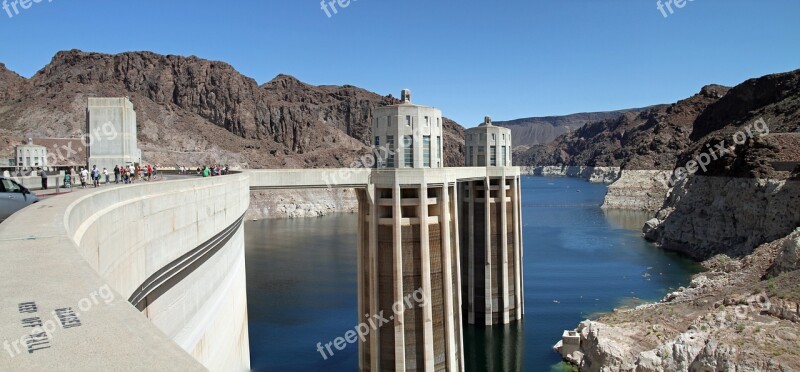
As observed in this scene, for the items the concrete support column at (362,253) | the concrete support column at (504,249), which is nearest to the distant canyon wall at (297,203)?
the concrete support column at (504,249)

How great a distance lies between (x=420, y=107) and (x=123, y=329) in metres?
21.3

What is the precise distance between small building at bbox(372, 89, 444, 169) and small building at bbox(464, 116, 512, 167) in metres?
12.7

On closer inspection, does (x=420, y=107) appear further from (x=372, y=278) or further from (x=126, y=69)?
(x=126, y=69)

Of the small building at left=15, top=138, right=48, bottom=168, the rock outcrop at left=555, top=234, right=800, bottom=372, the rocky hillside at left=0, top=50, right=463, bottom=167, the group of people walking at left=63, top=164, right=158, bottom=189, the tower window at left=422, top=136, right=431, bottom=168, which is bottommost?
the rock outcrop at left=555, top=234, right=800, bottom=372

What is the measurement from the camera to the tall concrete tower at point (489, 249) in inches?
1405

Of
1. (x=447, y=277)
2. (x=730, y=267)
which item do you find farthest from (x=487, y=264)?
(x=730, y=267)

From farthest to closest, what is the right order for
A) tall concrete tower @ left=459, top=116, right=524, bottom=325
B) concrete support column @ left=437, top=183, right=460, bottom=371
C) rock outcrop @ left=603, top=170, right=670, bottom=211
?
rock outcrop @ left=603, top=170, right=670, bottom=211 < tall concrete tower @ left=459, top=116, right=524, bottom=325 < concrete support column @ left=437, top=183, right=460, bottom=371

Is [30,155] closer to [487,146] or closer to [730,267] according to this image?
[487,146]

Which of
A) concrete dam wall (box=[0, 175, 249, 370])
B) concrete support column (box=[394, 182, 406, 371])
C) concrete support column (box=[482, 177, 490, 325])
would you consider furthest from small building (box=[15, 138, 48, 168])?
concrete dam wall (box=[0, 175, 249, 370])

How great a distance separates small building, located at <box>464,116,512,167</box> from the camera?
37.0 meters

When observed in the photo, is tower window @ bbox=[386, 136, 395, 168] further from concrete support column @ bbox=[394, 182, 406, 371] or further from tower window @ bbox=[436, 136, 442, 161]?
tower window @ bbox=[436, 136, 442, 161]

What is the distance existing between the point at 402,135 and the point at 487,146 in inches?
545

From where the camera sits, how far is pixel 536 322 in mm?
36906

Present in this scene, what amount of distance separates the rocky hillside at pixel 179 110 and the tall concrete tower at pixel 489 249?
108942mm
